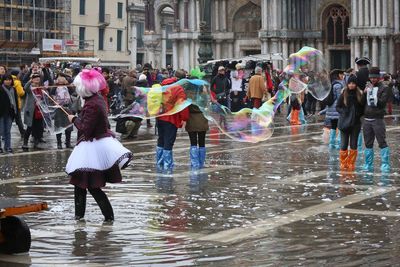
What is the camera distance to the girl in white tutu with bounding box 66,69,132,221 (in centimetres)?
1143

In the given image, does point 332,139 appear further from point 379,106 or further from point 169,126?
point 169,126

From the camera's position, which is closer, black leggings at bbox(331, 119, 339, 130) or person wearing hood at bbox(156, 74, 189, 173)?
person wearing hood at bbox(156, 74, 189, 173)

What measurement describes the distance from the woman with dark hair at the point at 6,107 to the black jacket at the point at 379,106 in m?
8.40

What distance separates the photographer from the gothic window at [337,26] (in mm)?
53125

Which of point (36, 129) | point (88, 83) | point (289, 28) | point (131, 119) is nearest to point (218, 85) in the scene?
point (131, 119)

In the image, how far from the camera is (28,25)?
72.3m

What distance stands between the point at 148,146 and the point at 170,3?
4027cm

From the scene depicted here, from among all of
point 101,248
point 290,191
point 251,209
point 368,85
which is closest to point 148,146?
point 368,85

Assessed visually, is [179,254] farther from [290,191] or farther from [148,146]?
[148,146]

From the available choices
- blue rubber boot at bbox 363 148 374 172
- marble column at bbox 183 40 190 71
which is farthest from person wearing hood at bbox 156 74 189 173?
marble column at bbox 183 40 190 71

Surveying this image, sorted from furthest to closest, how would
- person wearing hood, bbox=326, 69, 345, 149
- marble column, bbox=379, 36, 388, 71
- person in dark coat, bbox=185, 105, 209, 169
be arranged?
marble column, bbox=379, 36, 388, 71
person wearing hood, bbox=326, 69, 345, 149
person in dark coat, bbox=185, 105, 209, 169

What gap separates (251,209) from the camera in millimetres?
12547

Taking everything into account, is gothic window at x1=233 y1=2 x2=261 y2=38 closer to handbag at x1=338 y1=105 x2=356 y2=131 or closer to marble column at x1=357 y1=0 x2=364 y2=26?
marble column at x1=357 y1=0 x2=364 y2=26

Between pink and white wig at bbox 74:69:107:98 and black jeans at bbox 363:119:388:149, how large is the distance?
666 centimetres
